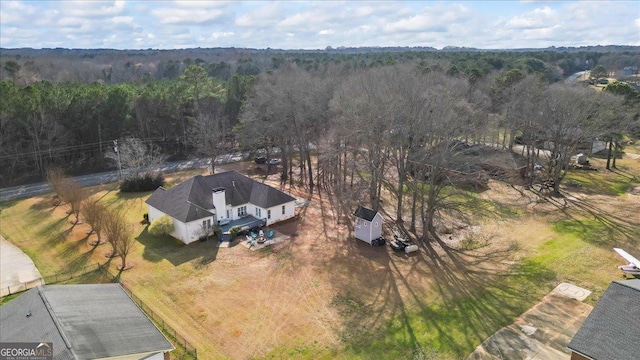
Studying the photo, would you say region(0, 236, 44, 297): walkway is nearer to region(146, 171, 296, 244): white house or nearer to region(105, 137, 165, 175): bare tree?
region(146, 171, 296, 244): white house

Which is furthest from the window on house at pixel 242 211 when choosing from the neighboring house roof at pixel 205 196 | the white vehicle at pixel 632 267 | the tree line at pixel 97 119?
the white vehicle at pixel 632 267

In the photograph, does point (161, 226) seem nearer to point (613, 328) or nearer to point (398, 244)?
point (398, 244)

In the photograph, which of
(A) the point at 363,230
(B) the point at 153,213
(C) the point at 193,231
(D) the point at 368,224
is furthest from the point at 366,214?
(B) the point at 153,213

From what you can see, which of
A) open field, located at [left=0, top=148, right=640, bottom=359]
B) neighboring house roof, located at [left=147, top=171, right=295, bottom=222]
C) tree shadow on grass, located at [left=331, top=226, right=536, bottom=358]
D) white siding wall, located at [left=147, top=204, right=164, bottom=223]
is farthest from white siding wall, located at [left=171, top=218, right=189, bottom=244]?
tree shadow on grass, located at [left=331, top=226, right=536, bottom=358]

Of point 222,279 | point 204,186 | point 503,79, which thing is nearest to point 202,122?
point 204,186

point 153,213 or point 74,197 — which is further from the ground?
point 74,197

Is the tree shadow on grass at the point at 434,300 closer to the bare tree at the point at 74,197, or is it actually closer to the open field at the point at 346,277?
the open field at the point at 346,277
